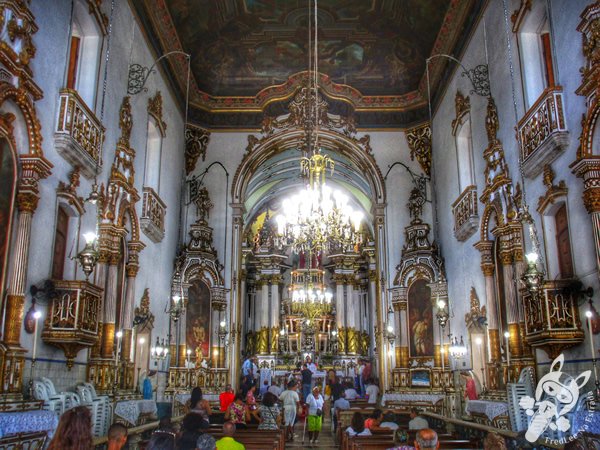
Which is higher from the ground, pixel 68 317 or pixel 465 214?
pixel 465 214

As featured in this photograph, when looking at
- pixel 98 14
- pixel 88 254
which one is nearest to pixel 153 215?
pixel 98 14

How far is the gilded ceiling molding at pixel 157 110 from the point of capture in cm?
1519

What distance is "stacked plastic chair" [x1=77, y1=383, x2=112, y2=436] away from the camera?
9.80 meters

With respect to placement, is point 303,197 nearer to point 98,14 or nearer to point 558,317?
point 98,14

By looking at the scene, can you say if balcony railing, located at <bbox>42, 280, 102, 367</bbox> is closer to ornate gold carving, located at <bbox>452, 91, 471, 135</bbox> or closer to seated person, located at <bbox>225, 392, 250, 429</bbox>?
seated person, located at <bbox>225, 392, 250, 429</bbox>

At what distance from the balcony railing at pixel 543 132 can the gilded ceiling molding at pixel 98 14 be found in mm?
8364

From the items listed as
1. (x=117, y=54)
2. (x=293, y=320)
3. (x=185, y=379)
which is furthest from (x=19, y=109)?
(x=293, y=320)

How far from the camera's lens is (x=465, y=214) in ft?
48.9

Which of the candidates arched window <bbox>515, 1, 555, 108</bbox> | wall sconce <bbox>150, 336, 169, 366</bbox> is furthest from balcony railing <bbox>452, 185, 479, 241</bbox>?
wall sconce <bbox>150, 336, 169, 366</bbox>

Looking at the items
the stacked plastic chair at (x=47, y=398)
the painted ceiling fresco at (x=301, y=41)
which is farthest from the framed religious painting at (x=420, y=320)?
the stacked plastic chair at (x=47, y=398)

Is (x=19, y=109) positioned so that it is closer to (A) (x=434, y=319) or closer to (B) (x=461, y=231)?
(B) (x=461, y=231)

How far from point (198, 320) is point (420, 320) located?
7.09 m

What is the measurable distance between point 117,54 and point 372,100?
394 inches

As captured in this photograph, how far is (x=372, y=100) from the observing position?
20.2 m
